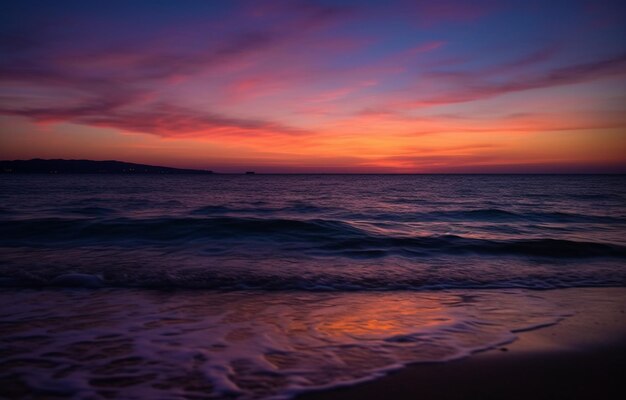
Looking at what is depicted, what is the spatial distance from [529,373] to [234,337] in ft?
9.74

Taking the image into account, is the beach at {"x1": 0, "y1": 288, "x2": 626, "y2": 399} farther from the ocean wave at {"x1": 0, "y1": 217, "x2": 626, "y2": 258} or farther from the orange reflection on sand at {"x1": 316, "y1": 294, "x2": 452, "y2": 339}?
the ocean wave at {"x1": 0, "y1": 217, "x2": 626, "y2": 258}

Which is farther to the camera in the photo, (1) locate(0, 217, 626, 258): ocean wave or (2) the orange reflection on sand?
(1) locate(0, 217, 626, 258): ocean wave

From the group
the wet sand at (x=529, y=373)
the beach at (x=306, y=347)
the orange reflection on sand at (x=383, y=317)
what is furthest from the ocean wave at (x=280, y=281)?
the wet sand at (x=529, y=373)

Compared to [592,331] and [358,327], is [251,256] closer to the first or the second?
[358,327]

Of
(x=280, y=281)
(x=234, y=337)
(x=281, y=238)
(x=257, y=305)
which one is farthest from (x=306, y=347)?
(x=281, y=238)

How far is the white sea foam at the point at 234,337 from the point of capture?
129 inches

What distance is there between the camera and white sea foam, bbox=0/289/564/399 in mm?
3289

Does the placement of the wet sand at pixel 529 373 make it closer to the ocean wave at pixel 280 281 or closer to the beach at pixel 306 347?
the beach at pixel 306 347

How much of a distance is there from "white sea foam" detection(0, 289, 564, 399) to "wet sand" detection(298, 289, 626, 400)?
0.17m

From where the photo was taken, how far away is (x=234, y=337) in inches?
170

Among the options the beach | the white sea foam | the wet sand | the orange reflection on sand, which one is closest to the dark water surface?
the white sea foam

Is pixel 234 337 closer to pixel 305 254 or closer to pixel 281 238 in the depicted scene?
pixel 305 254

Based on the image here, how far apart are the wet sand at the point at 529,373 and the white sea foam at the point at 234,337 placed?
173mm

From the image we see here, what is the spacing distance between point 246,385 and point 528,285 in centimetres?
607
